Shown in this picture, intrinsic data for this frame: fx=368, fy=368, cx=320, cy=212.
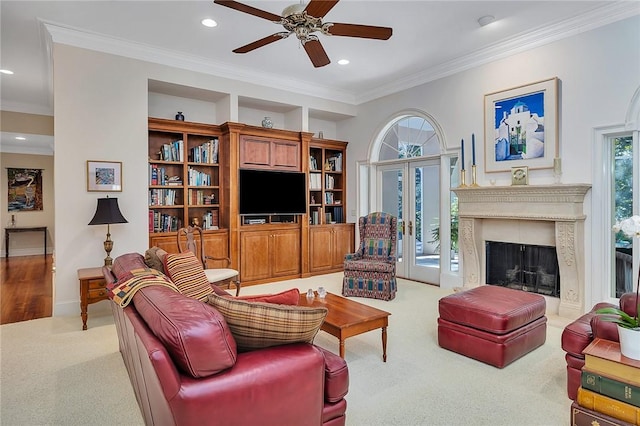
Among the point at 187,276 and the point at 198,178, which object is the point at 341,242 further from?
the point at 187,276

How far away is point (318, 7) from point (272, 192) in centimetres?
345

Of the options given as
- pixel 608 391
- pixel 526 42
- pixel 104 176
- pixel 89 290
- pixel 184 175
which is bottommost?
pixel 608 391

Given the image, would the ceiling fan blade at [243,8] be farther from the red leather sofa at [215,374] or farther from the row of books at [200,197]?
the row of books at [200,197]

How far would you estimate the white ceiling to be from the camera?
3674 millimetres

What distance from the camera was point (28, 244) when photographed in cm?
938

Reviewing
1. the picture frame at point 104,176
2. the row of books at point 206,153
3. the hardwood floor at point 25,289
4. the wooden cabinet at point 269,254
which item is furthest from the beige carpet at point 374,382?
the row of books at point 206,153

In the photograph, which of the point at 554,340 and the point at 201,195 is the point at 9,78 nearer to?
the point at 201,195

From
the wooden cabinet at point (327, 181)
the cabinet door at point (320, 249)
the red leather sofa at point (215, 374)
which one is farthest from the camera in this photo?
the wooden cabinet at point (327, 181)

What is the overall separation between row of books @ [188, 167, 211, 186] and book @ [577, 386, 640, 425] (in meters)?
4.92

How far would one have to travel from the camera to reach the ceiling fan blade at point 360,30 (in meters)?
2.88

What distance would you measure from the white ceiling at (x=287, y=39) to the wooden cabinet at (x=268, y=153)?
3.02 feet

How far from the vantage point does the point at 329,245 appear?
6539mm

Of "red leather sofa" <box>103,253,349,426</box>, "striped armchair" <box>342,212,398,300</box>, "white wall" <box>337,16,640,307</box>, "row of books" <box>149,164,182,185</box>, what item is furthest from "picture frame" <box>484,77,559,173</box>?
"row of books" <box>149,164,182,185</box>

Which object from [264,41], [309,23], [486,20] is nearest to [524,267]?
[486,20]
